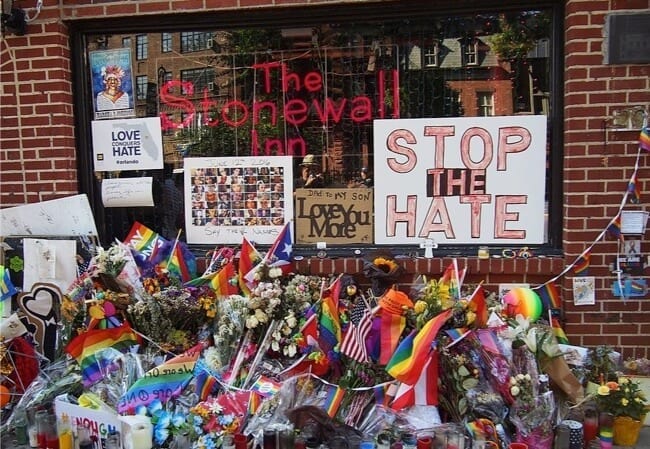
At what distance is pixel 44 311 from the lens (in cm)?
423

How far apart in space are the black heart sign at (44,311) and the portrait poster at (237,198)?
1.04 metres

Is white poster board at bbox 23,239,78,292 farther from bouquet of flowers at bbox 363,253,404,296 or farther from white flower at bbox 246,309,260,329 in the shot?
bouquet of flowers at bbox 363,253,404,296

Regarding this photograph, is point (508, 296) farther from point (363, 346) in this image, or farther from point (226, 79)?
point (226, 79)

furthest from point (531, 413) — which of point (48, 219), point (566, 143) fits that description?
point (48, 219)

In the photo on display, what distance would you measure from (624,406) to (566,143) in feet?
5.47

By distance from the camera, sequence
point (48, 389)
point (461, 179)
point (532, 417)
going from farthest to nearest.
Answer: point (461, 179)
point (48, 389)
point (532, 417)

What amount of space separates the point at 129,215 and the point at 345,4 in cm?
225

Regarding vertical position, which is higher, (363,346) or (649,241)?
(649,241)

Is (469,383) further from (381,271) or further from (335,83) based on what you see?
(335,83)

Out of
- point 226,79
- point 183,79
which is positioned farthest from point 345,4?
point 183,79

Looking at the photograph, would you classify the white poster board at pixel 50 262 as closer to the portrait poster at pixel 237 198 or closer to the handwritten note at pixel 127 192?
the handwritten note at pixel 127 192

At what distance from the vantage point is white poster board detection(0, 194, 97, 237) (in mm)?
4312

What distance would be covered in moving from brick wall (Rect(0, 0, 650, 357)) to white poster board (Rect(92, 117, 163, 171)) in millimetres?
205

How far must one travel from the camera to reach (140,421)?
333 centimetres
